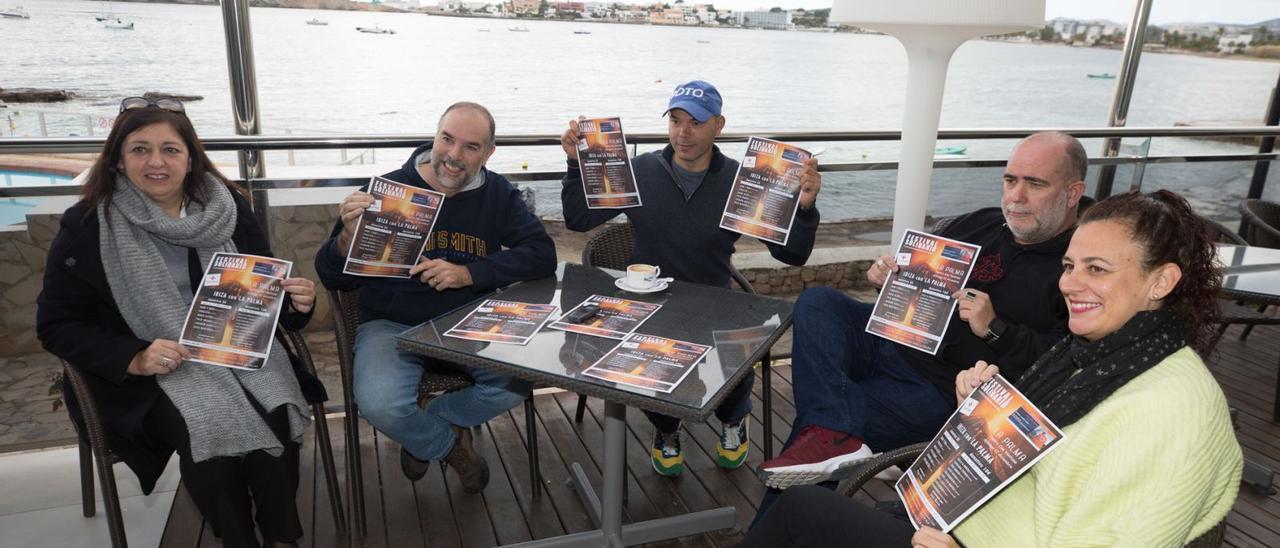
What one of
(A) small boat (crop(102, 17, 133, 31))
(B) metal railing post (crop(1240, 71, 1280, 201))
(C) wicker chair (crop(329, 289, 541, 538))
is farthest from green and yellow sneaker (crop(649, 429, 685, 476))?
(A) small boat (crop(102, 17, 133, 31))

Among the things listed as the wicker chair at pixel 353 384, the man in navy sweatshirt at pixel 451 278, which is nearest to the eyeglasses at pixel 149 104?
the man in navy sweatshirt at pixel 451 278

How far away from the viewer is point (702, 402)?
1.42 m

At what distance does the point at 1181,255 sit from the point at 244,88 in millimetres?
3071

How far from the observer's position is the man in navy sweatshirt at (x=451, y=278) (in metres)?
2.16

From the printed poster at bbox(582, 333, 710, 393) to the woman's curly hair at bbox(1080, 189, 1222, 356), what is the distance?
2.72 feet

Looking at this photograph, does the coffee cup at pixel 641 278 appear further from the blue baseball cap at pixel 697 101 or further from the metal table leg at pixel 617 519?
the blue baseball cap at pixel 697 101

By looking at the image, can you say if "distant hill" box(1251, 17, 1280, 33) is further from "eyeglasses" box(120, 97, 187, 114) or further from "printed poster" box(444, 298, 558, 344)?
"eyeglasses" box(120, 97, 187, 114)

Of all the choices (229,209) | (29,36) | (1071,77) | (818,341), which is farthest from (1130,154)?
(1071,77)

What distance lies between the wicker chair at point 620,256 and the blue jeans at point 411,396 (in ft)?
1.77

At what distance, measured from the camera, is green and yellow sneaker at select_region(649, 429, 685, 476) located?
2.50 metres

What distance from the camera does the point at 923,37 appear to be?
2697mm

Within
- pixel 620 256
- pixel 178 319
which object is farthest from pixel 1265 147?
pixel 178 319

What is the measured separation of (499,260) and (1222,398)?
1.72 m

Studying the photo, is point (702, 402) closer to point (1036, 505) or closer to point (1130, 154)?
point (1036, 505)
